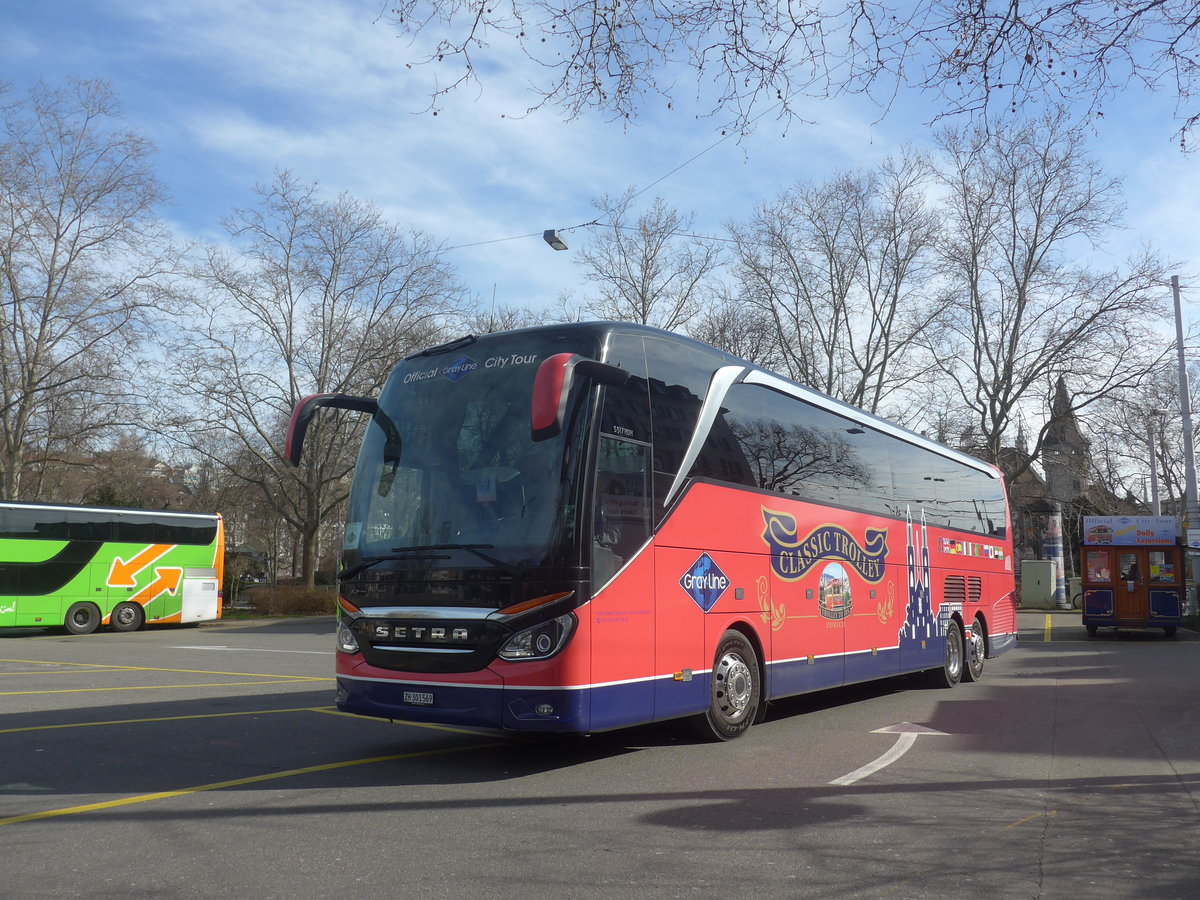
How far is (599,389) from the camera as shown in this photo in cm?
783

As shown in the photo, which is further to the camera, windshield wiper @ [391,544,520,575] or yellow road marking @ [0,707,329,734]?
yellow road marking @ [0,707,329,734]

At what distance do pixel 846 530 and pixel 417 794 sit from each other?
6.60m

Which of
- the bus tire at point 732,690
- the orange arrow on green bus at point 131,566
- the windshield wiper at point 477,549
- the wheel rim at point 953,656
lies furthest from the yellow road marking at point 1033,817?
the orange arrow on green bus at point 131,566

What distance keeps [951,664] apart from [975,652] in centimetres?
120

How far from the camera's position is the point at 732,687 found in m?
9.13

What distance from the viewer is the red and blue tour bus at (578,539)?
24.0ft

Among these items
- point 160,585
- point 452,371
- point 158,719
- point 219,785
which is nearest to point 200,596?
point 160,585

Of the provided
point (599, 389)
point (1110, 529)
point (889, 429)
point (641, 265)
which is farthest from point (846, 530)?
point (641, 265)

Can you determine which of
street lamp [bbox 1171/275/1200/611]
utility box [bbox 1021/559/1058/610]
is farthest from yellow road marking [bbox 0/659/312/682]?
utility box [bbox 1021/559/1058/610]

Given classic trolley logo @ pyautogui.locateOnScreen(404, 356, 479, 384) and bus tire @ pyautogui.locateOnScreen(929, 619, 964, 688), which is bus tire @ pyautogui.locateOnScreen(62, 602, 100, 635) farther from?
classic trolley logo @ pyautogui.locateOnScreen(404, 356, 479, 384)

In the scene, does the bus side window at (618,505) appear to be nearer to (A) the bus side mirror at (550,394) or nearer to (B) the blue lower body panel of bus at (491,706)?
(B) the blue lower body panel of bus at (491,706)

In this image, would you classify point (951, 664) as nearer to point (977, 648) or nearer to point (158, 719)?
point (977, 648)

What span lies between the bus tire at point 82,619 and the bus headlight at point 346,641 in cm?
2454

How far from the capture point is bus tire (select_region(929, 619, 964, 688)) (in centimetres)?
1470
